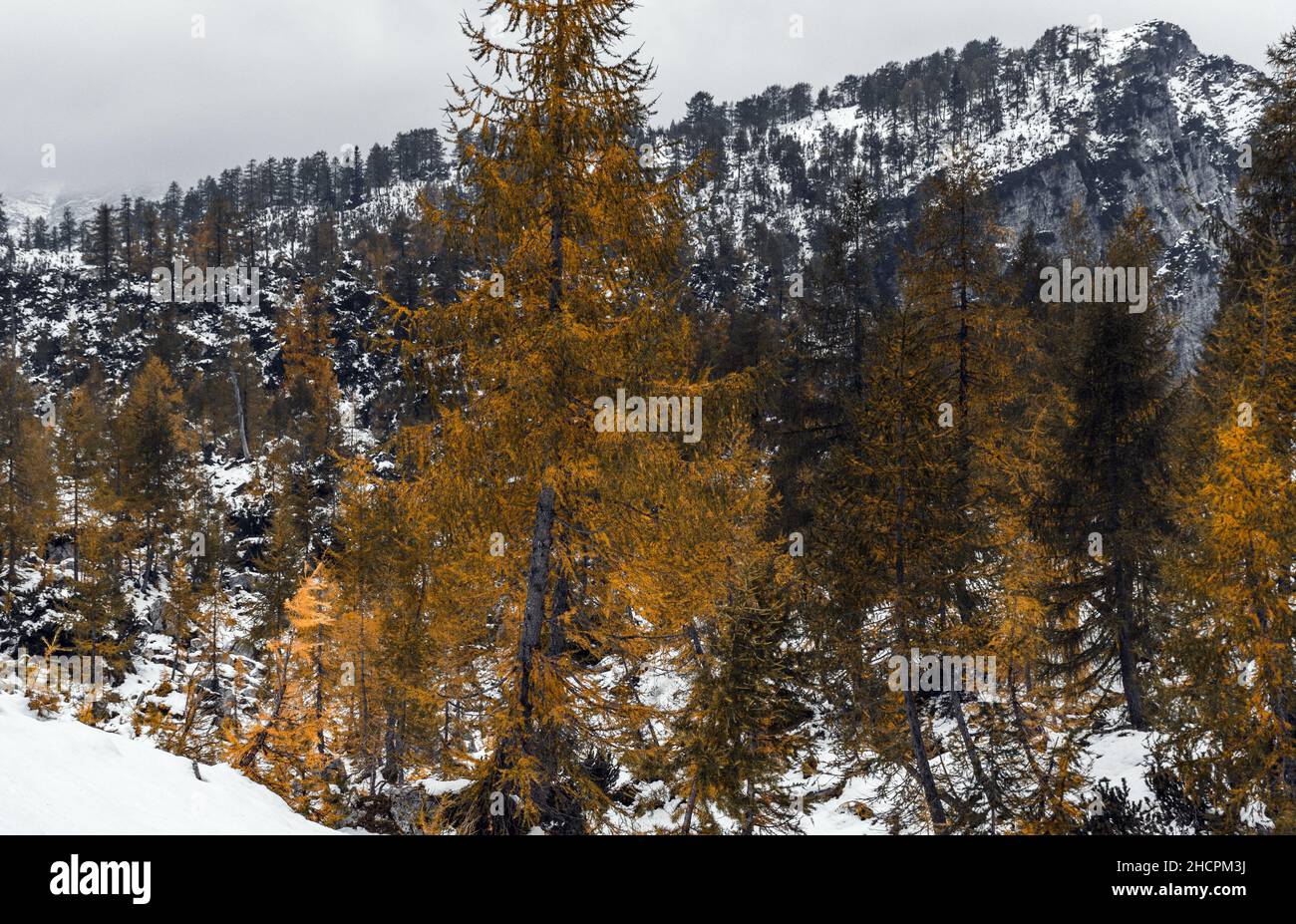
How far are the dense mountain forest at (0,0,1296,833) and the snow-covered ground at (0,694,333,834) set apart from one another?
8.46 ft

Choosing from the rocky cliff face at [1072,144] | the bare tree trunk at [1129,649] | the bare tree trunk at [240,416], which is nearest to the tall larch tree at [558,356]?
the bare tree trunk at [1129,649]

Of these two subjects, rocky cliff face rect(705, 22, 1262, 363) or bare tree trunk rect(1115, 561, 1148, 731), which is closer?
bare tree trunk rect(1115, 561, 1148, 731)

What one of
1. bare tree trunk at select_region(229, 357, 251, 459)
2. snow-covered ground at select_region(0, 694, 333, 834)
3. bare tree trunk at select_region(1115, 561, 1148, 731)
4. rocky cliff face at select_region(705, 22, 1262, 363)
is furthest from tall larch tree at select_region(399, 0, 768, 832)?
rocky cliff face at select_region(705, 22, 1262, 363)

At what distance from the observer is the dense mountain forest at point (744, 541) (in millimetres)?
8703

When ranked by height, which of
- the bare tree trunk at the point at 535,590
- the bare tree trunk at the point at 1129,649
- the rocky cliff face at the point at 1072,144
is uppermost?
the rocky cliff face at the point at 1072,144

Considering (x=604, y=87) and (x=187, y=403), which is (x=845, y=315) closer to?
(x=604, y=87)

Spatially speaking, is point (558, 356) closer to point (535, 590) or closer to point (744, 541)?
point (535, 590)

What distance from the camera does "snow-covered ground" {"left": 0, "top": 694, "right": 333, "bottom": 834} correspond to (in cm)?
508

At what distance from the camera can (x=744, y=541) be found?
70.1 feet

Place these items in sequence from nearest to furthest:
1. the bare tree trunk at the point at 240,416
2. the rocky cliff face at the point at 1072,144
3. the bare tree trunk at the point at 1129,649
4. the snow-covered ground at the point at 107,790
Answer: the snow-covered ground at the point at 107,790, the bare tree trunk at the point at 1129,649, the bare tree trunk at the point at 240,416, the rocky cliff face at the point at 1072,144

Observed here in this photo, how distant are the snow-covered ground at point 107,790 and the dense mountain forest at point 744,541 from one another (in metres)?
2.58

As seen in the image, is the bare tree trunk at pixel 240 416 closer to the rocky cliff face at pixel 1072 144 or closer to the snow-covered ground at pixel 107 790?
the snow-covered ground at pixel 107 790

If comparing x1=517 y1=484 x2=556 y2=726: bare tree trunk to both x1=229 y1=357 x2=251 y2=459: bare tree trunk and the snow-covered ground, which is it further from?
x1=229 y1=357 x2=251 y2=459: bare tree trunk

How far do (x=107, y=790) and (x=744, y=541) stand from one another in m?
17.1
